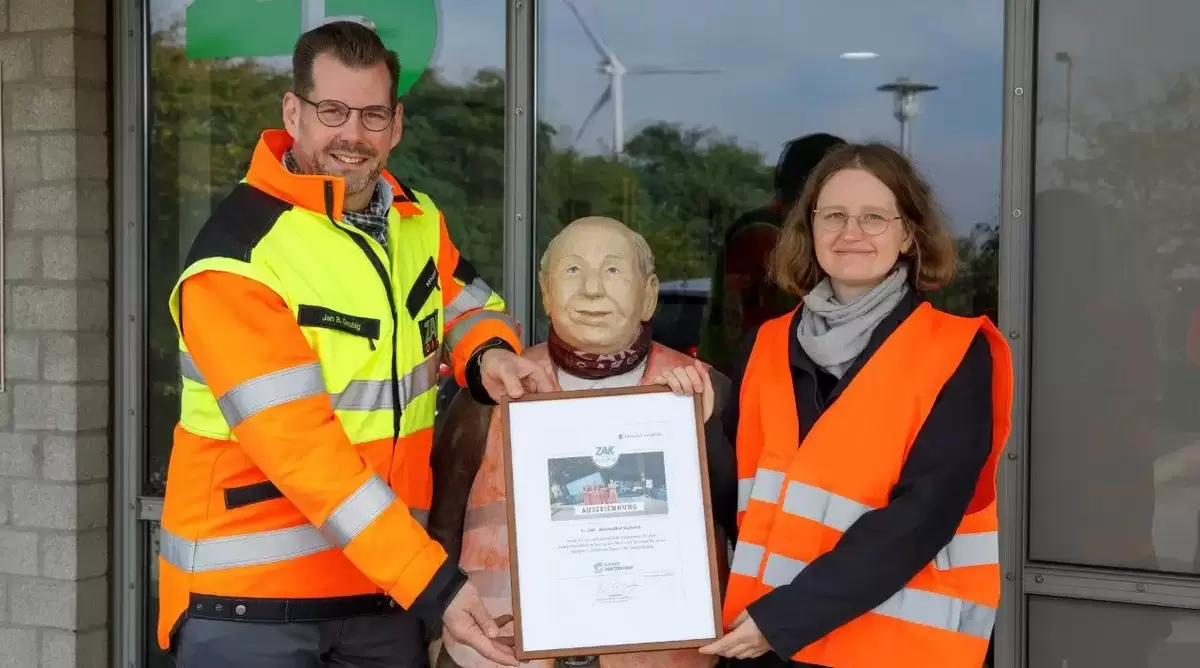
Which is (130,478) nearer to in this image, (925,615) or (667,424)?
(667,424)

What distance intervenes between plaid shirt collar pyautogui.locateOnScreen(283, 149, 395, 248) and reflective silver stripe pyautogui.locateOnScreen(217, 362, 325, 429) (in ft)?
1.22

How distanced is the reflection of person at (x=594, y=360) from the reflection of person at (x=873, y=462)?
0.12 metres

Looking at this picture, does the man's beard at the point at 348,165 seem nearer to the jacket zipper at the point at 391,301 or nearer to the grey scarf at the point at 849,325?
the jacket zipper at the point at 391,301

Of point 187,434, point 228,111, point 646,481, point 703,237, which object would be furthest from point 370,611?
point 228,111

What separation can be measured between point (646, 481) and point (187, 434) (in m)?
0.99

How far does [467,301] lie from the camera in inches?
121

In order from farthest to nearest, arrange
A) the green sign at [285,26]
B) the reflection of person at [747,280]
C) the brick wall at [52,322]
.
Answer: the brick wall at [52,322]
the green sign at [285,26]
the reflection of person at [747,280]

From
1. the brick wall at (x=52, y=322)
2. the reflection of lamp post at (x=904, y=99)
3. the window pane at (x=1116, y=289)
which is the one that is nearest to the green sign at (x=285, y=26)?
the brick wall at (x=52, y=322)

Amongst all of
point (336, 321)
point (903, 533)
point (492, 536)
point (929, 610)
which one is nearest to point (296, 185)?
point (336, 321)

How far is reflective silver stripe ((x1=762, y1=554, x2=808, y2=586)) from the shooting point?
2465 millimetres

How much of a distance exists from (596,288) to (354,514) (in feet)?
2.22

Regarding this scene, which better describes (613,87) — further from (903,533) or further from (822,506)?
(903,533)

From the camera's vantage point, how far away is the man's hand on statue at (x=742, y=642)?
2.40m
